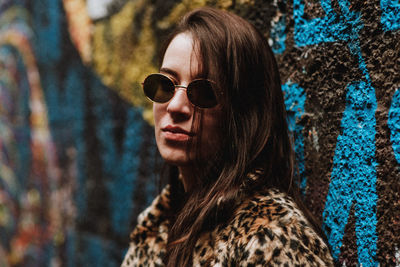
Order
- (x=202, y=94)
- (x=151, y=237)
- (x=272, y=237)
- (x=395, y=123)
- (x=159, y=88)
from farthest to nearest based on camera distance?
(x=151, y=237), (x=159, y=88), (x=202, y=94), (x=395, y=123), (x=272, y=237)

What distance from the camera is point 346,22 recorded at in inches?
62.3

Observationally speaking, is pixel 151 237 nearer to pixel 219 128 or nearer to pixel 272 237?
pixel 219 128

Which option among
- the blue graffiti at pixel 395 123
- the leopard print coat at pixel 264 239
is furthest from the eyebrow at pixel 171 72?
the blue graffiti at pixel 395 123

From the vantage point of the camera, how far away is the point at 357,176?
153 centimetres

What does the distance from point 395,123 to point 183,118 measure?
2.33 feet

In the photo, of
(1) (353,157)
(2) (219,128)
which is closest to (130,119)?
(2) (219,128)

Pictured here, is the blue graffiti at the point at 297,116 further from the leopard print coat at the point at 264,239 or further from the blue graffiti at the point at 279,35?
the leopard print coat at the point at 264,239

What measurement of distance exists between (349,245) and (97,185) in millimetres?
2409

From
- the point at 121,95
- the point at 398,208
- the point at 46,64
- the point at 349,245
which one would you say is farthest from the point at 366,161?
the point at 46,64

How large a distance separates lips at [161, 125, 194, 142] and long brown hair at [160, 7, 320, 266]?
0.20 feet

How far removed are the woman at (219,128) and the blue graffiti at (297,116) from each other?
0.70ft

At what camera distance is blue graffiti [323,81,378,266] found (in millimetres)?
1466

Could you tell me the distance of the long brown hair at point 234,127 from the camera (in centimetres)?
148

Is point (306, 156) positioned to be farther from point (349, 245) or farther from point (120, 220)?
point (120, 220)
